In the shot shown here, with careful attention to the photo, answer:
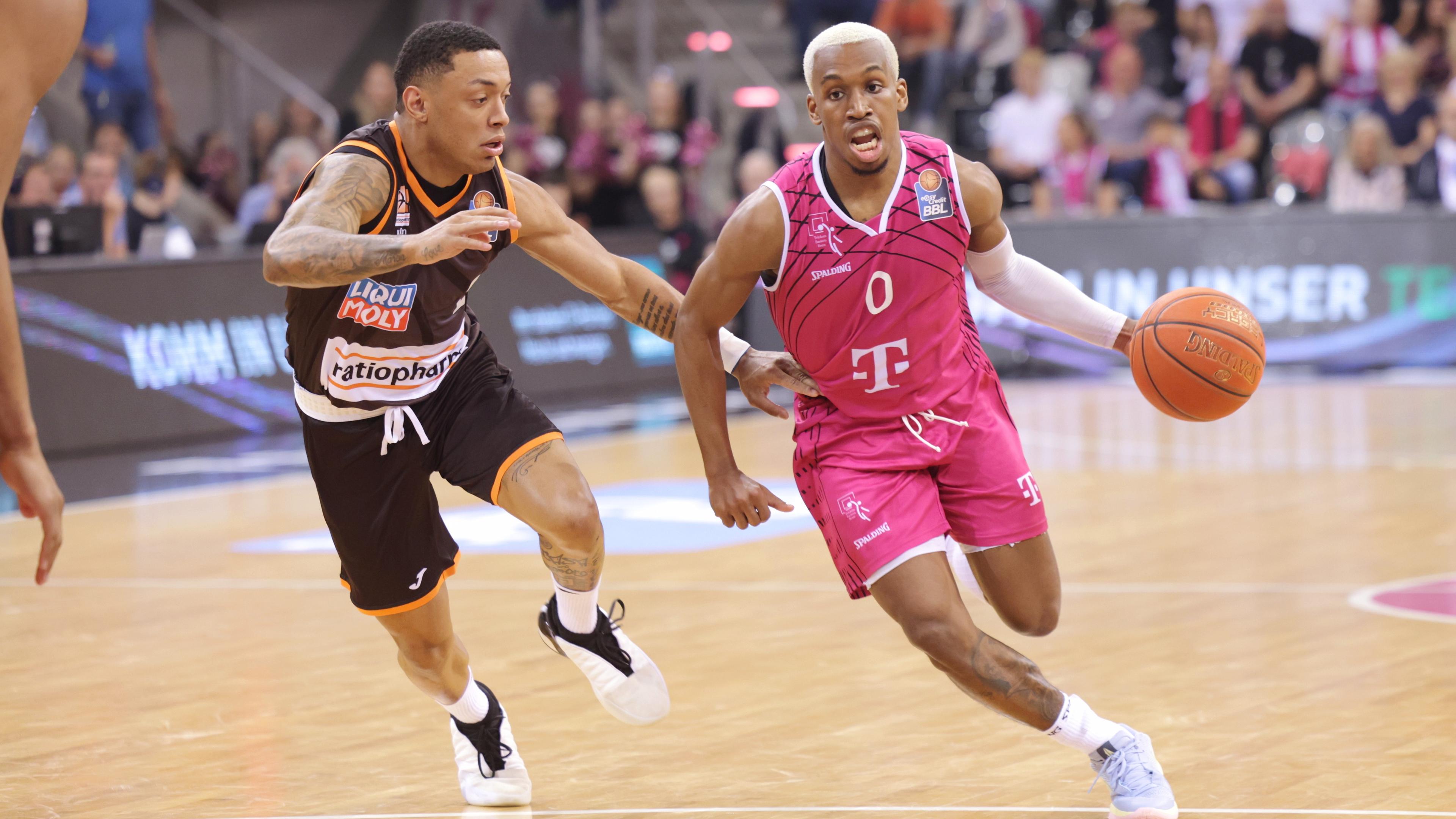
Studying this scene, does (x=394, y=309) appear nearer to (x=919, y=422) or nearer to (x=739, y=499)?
(x=739, y=499)

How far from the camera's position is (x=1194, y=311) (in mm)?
4793

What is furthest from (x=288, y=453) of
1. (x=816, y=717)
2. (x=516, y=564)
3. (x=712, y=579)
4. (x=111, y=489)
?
(x=816, y=717)

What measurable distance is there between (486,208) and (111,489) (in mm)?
7147

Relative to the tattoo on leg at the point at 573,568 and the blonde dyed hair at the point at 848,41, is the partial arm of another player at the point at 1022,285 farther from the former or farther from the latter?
the tattoo on leg at the point at 573,568

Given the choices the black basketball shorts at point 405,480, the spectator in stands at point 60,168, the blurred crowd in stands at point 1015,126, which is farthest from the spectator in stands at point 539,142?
the black basketball shorts at point 405,480

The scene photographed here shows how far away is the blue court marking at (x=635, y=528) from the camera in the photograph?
8.88 m

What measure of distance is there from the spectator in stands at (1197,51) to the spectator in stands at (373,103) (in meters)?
7.53

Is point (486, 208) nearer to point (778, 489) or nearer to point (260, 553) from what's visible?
point (260, 553)

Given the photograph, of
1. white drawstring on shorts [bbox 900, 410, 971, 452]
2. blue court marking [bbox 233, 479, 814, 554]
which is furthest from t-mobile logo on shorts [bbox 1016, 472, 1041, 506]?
blue court marking [bbox 233, 479, 814, 554]

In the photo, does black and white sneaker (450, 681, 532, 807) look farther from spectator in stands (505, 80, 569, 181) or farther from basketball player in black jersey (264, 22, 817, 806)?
spectator in stands (505, 80, 569, 181)

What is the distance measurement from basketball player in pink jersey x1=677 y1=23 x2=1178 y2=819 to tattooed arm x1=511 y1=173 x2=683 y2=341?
0.32 m

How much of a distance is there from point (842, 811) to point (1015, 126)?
13.1 metres

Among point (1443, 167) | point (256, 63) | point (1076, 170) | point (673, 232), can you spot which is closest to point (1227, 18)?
point (1076, 170)

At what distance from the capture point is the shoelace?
4.38 meters
